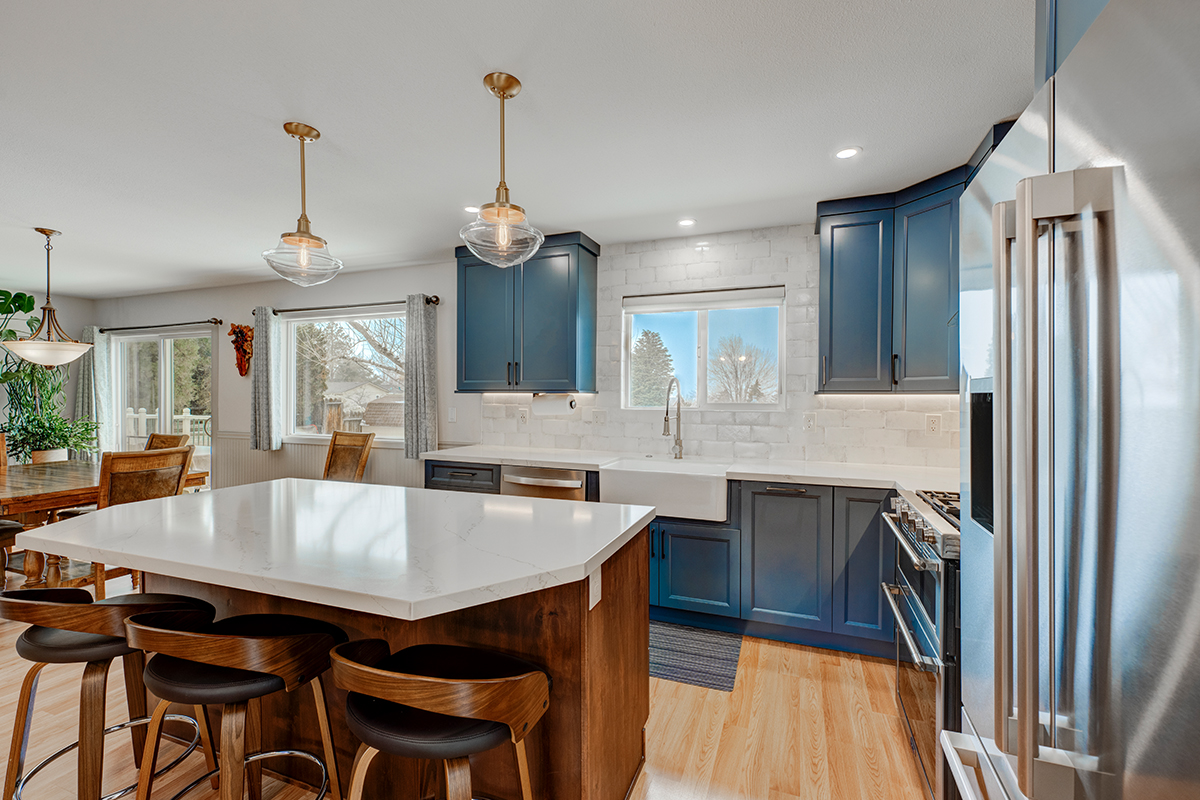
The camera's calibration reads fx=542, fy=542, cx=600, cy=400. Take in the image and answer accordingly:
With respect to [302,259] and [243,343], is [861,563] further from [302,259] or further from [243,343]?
[243,343]

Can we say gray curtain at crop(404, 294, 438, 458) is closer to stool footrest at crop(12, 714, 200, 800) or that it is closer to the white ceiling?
the white ceiling

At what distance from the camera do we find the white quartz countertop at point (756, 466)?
269cm

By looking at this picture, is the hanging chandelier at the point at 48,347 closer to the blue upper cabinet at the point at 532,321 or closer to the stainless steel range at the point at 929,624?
the blue upper cabinet at the point at 532,321

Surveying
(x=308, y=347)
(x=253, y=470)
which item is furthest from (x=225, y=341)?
(x=253, y=470)

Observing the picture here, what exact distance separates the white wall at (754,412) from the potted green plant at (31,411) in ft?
16.1

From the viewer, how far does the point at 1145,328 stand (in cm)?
52

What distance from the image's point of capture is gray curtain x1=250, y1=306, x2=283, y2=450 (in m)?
5.08

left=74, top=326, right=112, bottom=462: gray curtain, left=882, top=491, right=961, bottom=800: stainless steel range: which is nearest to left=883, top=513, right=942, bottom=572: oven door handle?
left=882, top=491, right=961, bottom=800: stainless steel range

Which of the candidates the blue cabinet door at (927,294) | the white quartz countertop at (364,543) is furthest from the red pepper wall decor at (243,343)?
the blue cabinet door at (927,294)

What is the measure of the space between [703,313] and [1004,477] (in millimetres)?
3101

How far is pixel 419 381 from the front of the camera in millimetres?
4391

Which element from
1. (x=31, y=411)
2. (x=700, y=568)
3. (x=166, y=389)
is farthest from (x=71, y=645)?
(x=31, y=411)

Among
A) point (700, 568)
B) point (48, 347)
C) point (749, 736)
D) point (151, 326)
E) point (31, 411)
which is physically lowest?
point (749, 736)

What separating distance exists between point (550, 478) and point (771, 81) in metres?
2.35
